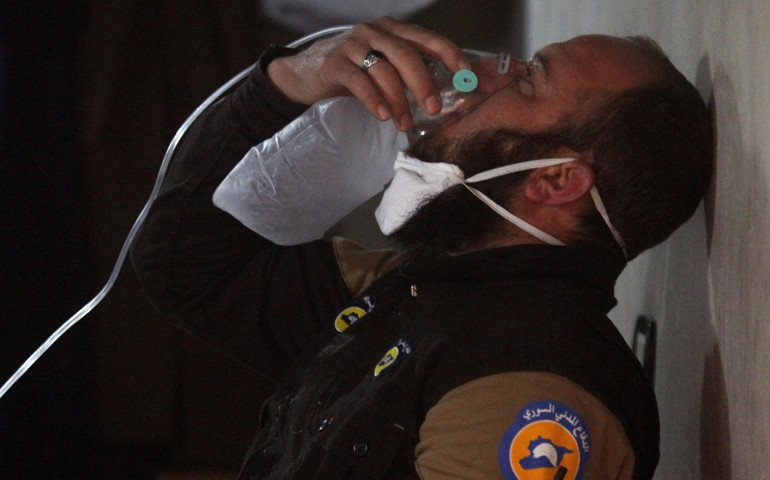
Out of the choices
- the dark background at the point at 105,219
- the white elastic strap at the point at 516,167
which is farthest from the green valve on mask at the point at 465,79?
the dark background at the point at 105,219

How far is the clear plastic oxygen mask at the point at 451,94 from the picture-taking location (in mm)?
1002

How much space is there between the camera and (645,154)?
95 centimetres

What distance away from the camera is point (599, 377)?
30.0 inches

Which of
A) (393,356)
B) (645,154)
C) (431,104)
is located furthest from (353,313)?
(645,154)

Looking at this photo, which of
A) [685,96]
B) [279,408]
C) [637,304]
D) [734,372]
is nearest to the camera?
[734,372]

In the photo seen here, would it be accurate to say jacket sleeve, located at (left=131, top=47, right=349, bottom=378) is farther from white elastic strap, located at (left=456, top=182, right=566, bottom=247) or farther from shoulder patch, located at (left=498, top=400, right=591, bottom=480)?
shoulder patch, located at (left=498, top=400, right=591, bottom=480)

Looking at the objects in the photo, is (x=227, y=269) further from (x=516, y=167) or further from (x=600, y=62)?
(x=600, y=62)

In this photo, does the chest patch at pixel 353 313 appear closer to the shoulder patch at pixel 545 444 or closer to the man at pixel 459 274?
the man at pixel 459 274

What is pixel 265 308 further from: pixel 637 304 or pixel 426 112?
pixel 637 304

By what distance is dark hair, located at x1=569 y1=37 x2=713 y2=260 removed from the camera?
935mm

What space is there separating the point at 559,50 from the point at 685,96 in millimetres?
164

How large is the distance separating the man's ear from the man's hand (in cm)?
15

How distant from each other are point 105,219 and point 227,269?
125 cm

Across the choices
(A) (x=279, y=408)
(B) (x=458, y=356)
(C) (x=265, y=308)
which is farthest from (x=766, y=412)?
(C) (x=265, y=308)
